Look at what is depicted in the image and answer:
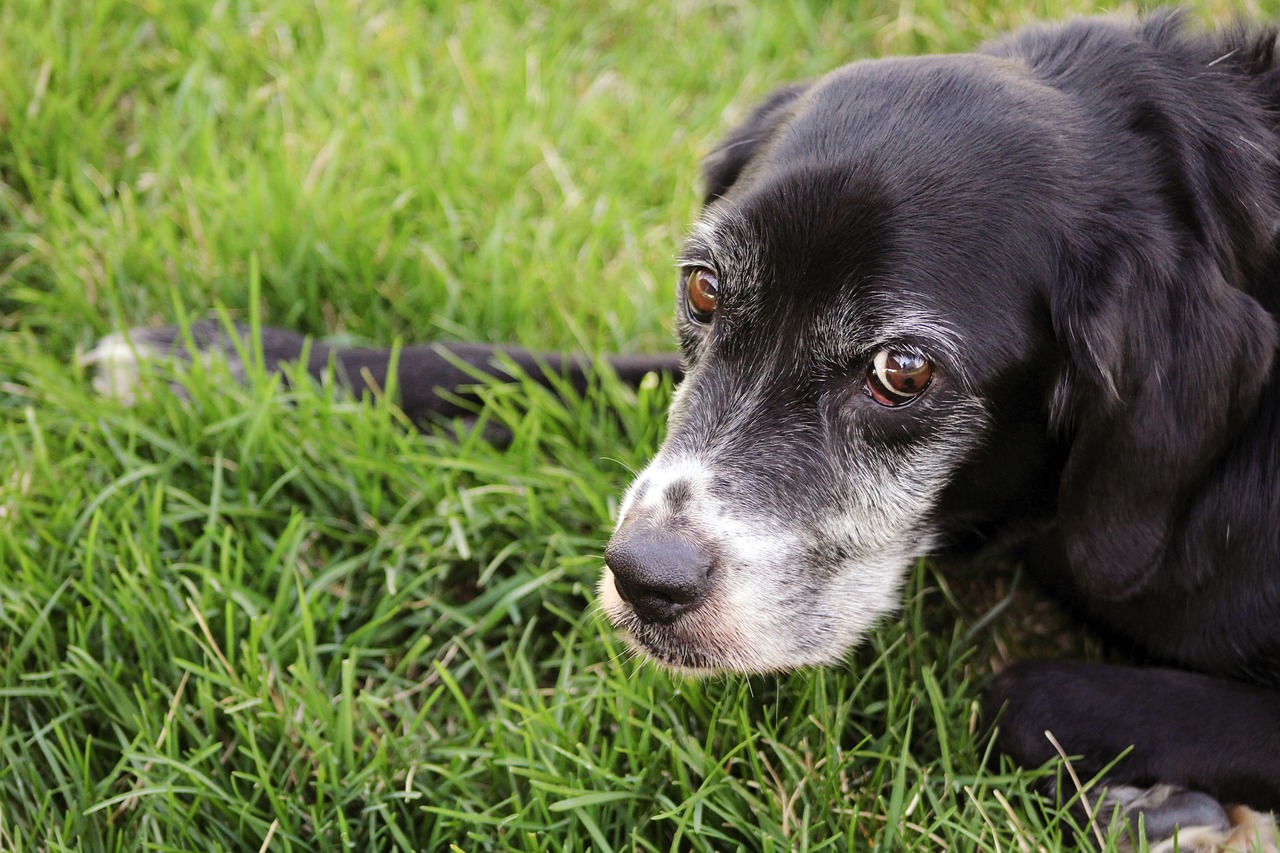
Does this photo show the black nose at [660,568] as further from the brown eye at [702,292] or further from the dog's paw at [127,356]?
the dog's paw at [127,356]

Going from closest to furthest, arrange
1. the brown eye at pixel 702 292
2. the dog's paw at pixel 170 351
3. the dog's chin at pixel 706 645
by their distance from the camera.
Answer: the dog's chin at pixel 706 645, the brown eye at pixel 702 292, the dog's paw at pixel 170 351

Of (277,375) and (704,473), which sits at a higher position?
(704,473)

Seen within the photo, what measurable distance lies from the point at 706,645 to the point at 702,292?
2.44 feet

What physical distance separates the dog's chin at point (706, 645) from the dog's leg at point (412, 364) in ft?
3.20

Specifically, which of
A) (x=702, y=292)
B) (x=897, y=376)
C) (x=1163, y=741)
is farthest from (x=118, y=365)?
(x=1163, y=741)

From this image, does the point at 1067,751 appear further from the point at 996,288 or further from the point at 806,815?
the point at 996,288

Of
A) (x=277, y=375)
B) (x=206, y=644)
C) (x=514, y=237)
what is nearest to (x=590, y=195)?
(x=514, y=237)

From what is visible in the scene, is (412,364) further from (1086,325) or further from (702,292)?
(1086,325)

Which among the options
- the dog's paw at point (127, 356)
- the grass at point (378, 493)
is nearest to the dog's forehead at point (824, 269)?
the grass at point (378, 493)

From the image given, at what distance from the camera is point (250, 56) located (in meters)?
4.53

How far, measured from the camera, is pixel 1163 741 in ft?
8.17

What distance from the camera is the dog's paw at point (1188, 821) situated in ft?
8.00

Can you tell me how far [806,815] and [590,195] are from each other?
251cm

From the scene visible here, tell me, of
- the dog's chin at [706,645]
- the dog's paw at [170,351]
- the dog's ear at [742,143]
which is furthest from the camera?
the dog's paw at [170,351]
